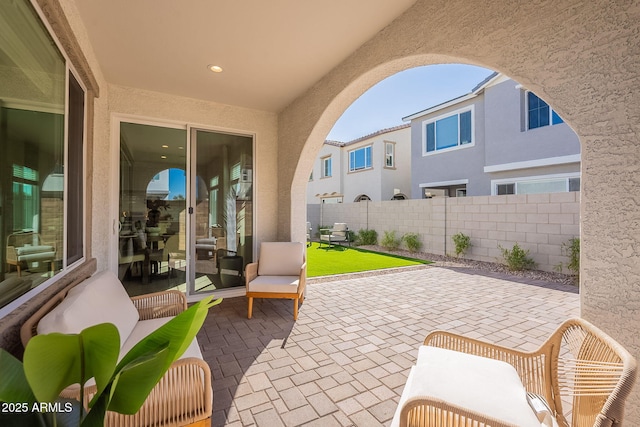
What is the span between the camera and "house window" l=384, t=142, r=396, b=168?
47.0 ft

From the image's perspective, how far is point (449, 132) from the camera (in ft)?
35.6

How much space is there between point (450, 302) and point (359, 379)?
2.64 metres

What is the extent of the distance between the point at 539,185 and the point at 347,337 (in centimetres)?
838

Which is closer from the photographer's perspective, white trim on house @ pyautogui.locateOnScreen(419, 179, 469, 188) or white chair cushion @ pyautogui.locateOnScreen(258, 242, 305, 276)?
white chair cushion @ pyautogui.locateOnScreen(258, 242, 305, 276)

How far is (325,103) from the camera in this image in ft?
12.7

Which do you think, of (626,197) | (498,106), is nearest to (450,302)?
(626,197)

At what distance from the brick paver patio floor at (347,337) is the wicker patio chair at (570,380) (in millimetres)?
884

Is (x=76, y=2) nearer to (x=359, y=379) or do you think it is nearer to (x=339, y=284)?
(x=359, y=379)

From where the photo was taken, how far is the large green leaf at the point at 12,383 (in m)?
0.67

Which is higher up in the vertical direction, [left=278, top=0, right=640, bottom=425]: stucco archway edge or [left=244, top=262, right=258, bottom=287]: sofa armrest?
[left=278, top=0, right=640, bottom=425]: stucco archway edge

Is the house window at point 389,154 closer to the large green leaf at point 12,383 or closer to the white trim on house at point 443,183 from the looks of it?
the white trim on house at point 443,183

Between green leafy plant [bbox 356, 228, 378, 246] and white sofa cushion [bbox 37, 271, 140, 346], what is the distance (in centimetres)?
911

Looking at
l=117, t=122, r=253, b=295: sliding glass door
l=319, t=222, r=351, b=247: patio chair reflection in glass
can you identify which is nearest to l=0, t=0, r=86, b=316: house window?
l=117, t=122, r=253, b=295: sliding glass door

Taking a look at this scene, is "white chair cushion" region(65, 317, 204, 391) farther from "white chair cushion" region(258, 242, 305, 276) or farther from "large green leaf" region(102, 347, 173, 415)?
"white chair cushion" region(258, 242, 305, 276)
